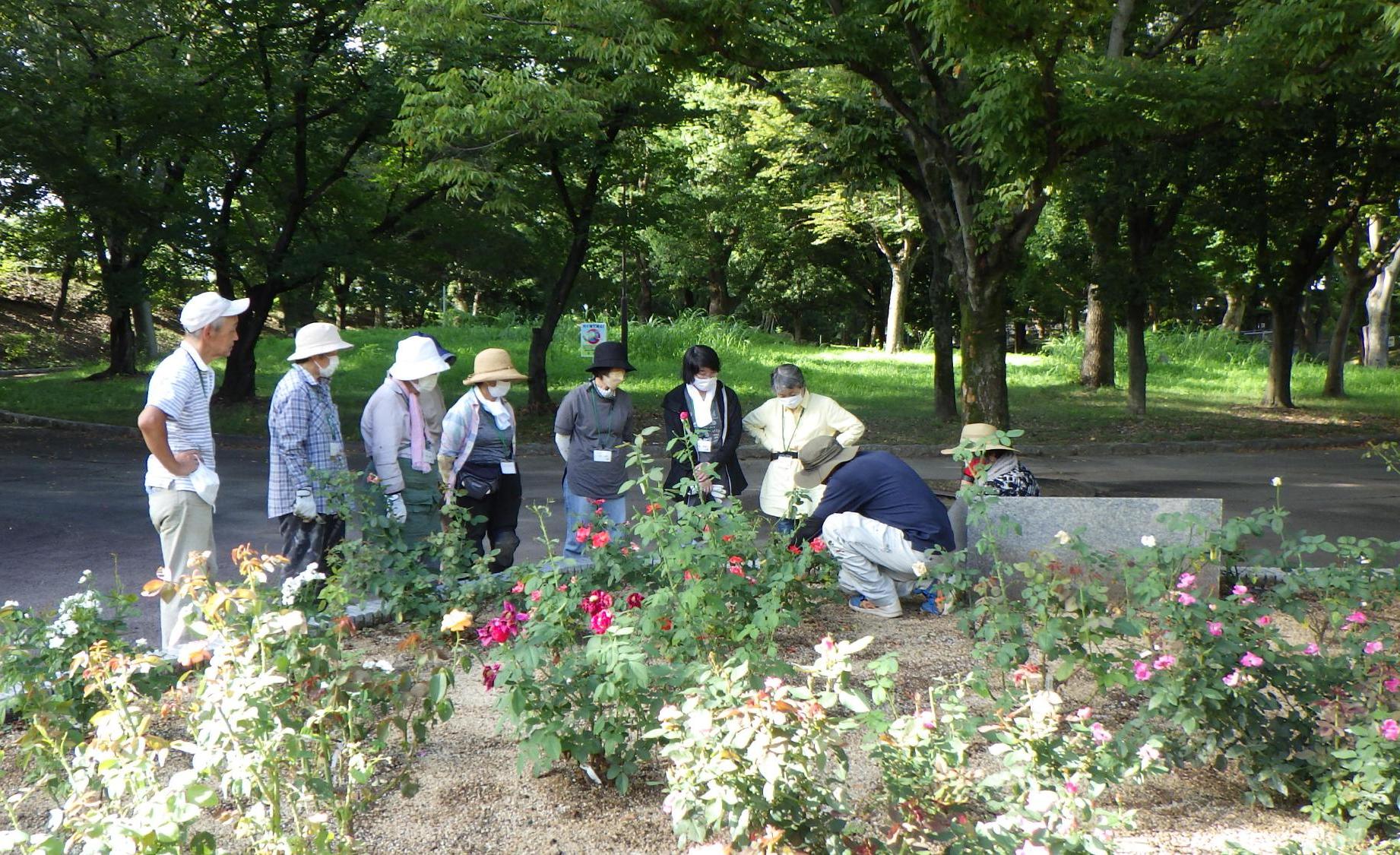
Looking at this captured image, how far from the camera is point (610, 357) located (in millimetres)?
7242

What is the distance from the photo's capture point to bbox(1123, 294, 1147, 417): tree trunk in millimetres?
19656

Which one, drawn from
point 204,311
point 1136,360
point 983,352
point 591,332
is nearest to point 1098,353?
point 1136,360

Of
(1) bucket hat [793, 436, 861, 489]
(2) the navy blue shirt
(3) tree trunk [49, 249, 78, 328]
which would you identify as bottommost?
(2) the navy blue shirt

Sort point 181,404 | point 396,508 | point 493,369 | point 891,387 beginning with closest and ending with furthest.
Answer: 1. point 181,404
2. point 396,508
3. point 493,369
4. point 891,387

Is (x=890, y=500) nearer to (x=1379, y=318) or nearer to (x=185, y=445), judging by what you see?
(x=185, y=445)

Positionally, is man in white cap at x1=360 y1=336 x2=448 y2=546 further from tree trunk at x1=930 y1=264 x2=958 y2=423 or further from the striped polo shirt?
tree trunk at x1=930 y1=264 x2=958 y2=423

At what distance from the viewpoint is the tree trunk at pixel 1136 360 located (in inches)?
774

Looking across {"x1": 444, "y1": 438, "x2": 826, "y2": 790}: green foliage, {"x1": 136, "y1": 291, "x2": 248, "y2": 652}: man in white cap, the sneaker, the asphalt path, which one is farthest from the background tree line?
{"x1": 136, "y1": 291, "x2": 248, "y2": 652}: man in white cap

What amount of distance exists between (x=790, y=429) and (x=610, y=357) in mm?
1245

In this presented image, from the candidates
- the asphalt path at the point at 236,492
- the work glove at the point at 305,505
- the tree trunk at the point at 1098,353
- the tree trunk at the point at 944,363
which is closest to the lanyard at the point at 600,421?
the asphalt path at the point at 236,492

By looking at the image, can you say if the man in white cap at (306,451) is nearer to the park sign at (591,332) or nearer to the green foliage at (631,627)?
the green foliage at (631,627)

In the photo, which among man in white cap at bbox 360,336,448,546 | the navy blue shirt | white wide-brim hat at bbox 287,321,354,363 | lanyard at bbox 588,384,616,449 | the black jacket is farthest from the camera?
the black jacket

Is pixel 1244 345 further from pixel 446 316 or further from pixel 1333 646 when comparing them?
pixel 1333 646

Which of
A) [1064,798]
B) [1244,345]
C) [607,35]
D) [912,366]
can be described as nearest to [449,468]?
[1064,798]
